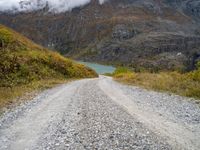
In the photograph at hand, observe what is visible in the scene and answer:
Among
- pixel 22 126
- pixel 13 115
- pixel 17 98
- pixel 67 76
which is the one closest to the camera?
pixel 22 126

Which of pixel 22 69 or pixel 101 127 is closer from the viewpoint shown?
pixel 101 127

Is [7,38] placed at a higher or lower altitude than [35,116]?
higher

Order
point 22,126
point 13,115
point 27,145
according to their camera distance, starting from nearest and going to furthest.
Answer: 1. point 27,145
2. point 22,126
3. point 13,115

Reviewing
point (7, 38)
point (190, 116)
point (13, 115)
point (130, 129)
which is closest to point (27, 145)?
point (130, 129)

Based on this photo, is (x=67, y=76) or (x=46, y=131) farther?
(x=67, y=76)

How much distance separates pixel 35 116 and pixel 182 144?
9045mm

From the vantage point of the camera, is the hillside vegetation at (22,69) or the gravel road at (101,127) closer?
the gravel road at (101,127)

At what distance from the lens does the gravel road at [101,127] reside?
12.9 meters

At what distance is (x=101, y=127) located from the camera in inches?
595

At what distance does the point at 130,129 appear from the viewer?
1458cm

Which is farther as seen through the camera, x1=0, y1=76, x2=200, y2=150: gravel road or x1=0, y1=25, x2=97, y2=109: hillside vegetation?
x1=0, y1=25, x2=97, y2=109: hillside vegetation

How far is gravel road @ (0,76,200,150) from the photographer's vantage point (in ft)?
42.3

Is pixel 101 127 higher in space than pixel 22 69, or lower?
lower

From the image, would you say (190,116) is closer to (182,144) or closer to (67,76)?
Answer: (182,144)
